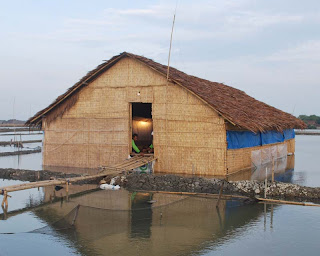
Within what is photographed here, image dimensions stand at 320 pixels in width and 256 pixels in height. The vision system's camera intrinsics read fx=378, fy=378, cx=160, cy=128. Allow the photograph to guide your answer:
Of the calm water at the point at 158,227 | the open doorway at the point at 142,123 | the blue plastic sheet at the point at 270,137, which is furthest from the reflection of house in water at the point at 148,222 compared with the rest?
the open doorway at the point at 142,123

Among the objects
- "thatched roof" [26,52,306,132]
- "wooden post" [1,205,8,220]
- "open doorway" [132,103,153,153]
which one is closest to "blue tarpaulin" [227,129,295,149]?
"thatched roof" [26,52,306,132]

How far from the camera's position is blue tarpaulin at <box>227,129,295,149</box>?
13.2 m

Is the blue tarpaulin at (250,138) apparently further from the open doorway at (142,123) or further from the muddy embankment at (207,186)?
the open doorway at (142,123)

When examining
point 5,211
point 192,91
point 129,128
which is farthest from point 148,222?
point 129,128

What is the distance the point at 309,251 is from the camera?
244 inches

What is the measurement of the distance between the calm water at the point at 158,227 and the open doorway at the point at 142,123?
817cm

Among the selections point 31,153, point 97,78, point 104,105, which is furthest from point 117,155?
point 31,153

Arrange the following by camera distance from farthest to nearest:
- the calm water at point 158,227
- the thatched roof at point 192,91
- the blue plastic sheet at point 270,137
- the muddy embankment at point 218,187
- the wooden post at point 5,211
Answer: the blue plastic sheet at point 270,137 → the thatched roof at point 192,91 → the muddy embankment at point 218,187 → the wooden post at point 5,211 → the calm water at point 158,227

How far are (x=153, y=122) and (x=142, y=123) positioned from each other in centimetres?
502

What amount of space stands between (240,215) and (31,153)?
58.5 ft

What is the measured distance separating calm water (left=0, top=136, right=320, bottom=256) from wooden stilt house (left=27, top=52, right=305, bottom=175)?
3323 millimetres

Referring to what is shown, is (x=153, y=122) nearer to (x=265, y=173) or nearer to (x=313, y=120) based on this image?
(x=265, y=173)

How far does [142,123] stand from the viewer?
18.7 metres

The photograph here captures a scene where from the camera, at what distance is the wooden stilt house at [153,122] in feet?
42.0
